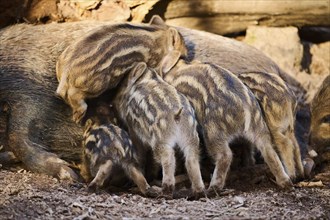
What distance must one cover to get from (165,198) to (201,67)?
864mm

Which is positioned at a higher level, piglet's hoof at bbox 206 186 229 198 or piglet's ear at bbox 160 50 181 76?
piglet's ear at bbox 160 50 181 76

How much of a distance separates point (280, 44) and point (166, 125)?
2335 millimetres

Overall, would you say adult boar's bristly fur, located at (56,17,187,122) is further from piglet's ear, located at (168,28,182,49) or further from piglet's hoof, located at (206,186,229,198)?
piglet's hoof, located at (206,186,229,198)

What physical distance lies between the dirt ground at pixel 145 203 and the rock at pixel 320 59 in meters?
2.29

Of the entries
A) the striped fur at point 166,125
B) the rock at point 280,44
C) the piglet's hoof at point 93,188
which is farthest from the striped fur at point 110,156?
the rock at point 280,44

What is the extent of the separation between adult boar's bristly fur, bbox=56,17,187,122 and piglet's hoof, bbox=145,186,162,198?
73cm

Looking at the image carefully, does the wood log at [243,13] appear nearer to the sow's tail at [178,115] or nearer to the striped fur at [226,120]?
the striped fur at [226,120]

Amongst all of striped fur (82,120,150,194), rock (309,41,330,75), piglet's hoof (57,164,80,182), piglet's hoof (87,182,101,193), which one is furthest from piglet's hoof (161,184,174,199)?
rock (309,41,330,75)

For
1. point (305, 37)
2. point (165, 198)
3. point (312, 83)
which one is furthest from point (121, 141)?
point (305, 37)

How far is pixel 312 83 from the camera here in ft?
18.1

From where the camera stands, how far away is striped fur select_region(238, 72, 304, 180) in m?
3.78

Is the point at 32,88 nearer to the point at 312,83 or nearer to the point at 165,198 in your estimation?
the point at 165,198

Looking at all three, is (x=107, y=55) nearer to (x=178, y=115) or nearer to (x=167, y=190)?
(x=178, y=115)

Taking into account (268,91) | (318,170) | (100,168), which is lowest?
(318,170)
